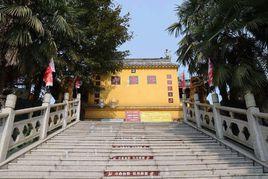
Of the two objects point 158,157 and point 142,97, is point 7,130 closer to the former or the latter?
point 158,157

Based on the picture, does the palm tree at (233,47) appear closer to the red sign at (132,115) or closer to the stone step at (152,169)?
the stone step at (152,169)

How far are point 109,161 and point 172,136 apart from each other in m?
2.95

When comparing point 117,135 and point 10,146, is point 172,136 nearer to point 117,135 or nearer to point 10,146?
point 117,135

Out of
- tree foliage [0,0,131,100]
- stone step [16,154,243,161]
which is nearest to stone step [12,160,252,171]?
stone step [16,154,243,161]

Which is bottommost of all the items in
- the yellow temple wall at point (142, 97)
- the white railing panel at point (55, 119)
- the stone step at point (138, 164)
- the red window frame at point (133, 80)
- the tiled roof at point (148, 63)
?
the stone step at point (138, 164)

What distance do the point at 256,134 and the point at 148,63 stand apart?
1321 centimetres

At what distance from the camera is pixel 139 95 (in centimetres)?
1702

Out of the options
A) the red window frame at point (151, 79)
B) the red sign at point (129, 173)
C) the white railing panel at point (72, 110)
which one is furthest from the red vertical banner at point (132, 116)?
the red sign at point (129, 173)

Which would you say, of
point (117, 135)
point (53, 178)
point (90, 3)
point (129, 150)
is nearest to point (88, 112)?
point (90, 3)

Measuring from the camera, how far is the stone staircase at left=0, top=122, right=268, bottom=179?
462 cm

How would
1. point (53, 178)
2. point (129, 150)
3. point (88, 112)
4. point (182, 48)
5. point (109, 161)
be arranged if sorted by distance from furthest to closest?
point (88, 112) < point (182, 48) < point (129, 150) < point (109, 161) < point (53, 178)

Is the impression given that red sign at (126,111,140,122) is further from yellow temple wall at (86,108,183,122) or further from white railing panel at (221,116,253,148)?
white railing panel at (221,116,253,148)

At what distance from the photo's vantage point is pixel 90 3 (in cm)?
1332

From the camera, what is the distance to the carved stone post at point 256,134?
5.18 metres
